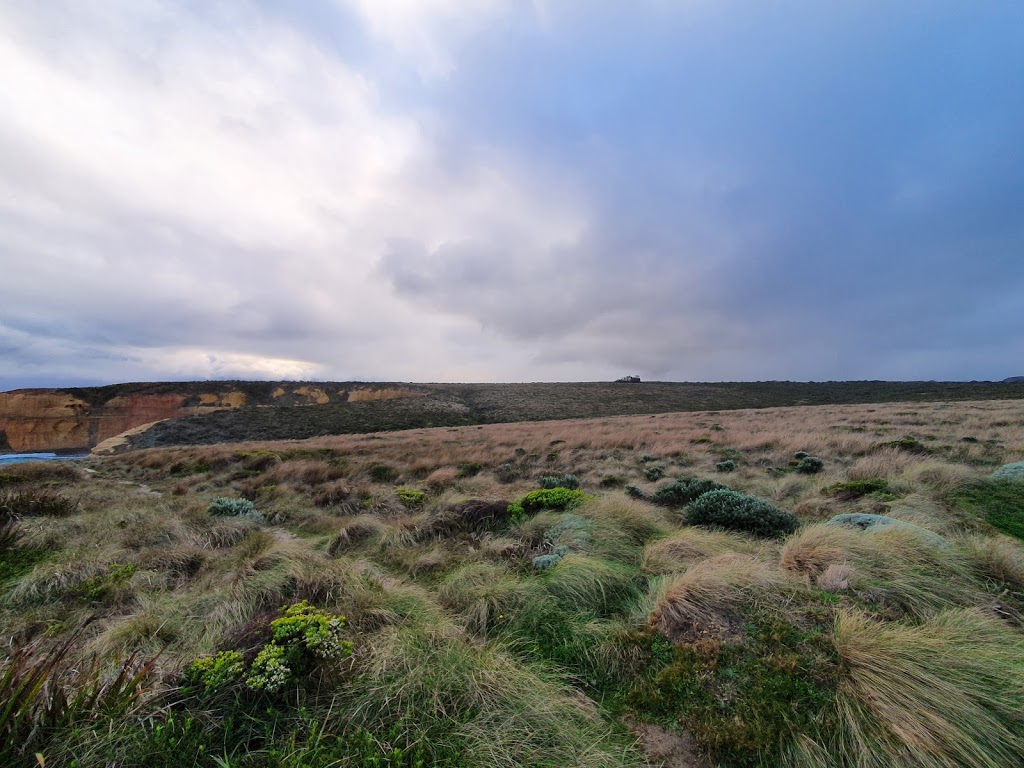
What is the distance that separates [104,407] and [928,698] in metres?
68.0

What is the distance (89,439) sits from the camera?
149ft

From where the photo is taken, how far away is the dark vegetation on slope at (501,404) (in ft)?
121

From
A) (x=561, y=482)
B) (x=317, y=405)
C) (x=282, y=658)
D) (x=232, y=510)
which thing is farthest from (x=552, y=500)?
(x=317, y=405)

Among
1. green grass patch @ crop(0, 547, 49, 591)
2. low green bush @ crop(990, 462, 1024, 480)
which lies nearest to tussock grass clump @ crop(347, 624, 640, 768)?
green grass patch @ crop(0, 547, 49, 591)

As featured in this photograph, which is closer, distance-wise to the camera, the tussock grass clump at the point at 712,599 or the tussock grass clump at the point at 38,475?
the tussock grass clump at the point at 712,599

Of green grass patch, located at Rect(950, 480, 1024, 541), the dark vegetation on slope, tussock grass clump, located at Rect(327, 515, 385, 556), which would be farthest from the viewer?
the dark vegetation on slope

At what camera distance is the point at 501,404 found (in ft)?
172

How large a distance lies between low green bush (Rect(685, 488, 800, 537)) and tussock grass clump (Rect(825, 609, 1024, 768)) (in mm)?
2906

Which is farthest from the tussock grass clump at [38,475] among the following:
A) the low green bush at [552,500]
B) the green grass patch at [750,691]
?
the green grass patch at [750,691]

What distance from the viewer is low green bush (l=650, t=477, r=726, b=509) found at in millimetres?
7874

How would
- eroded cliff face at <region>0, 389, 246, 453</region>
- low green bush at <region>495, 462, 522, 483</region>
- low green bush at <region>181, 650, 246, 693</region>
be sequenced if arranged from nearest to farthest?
low green bush at <region>181, 650, 246, 693</region>
low green bush at <region>495, 462, 522, 483</region>
eroded cliff face at <region>0, 389, 246, 453</region>

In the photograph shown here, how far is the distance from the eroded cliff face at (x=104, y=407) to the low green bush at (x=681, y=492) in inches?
2002

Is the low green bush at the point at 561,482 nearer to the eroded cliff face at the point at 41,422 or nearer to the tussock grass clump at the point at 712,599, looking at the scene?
the tussock grass clump at the point at 712,599

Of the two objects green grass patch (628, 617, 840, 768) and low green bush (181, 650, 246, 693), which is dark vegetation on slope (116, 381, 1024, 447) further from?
green grass patch (628, 617, 840, 768)
